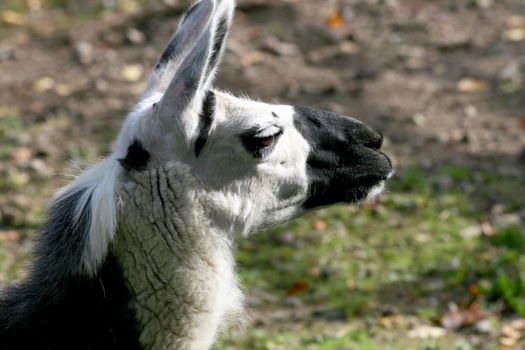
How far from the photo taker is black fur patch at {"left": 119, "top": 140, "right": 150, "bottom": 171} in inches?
164

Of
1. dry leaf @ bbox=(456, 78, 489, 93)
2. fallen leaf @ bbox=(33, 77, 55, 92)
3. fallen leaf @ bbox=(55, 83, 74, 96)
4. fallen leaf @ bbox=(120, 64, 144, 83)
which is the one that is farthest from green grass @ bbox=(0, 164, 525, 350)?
fallen leaf @ bbox=(120, 64, 144, 83)

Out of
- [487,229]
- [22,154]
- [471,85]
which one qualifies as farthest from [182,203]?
[471,85]

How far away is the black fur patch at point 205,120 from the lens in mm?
4238

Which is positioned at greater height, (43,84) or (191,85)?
(191,85)

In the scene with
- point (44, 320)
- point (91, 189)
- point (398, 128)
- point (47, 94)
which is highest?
point (91, 189)

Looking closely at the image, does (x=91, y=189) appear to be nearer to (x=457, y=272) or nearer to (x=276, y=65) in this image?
(x=457, y=272)

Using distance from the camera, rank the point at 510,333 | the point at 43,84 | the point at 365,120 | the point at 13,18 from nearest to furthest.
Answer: the point at 510,333 < the point at 365,120 < the point at 43,84 < the point at 13,18

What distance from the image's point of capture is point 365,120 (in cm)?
893

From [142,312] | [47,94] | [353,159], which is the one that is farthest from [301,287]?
[47,94]

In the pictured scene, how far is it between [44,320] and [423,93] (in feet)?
20.0

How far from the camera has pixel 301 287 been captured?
22.6ft

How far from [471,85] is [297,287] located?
3.61 meters

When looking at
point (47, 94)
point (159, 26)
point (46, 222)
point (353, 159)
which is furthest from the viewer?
point (159, 26)

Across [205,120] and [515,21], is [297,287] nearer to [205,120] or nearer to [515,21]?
[205,120]
